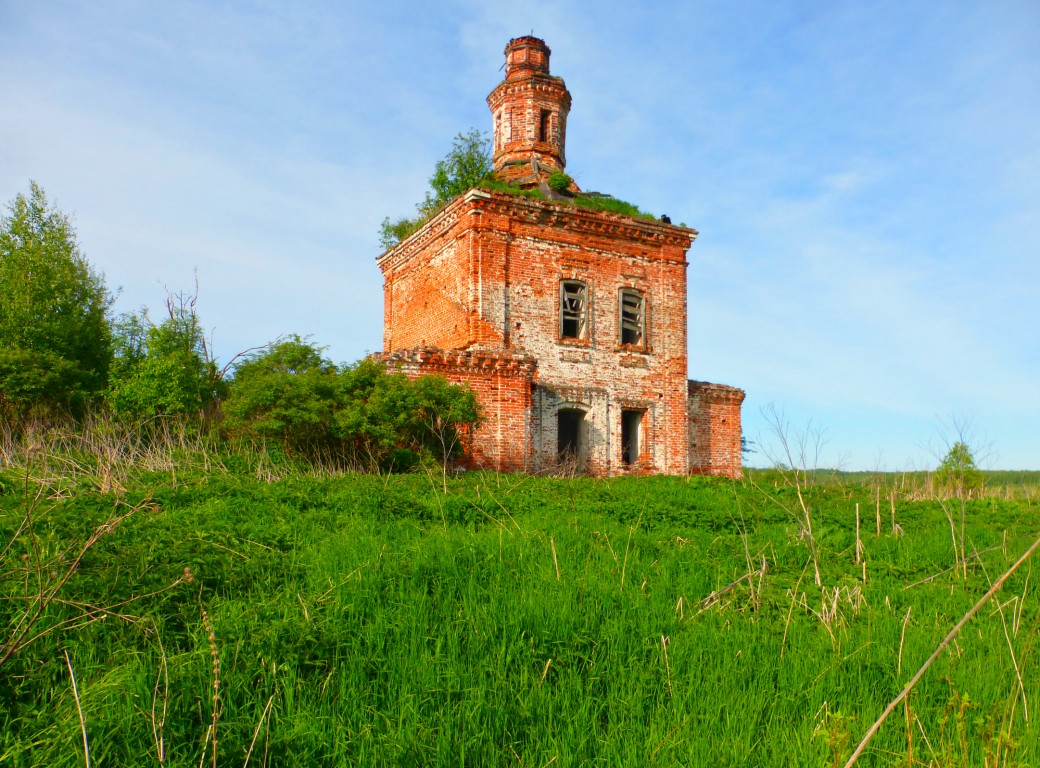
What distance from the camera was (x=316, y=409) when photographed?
13.0m

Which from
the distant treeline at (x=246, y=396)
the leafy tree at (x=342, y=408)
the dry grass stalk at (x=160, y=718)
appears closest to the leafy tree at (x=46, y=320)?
the distant treeline at (x=246, y=396)

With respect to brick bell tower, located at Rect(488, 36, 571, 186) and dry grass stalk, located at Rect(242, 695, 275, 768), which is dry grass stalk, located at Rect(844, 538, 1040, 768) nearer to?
dry grass stalk, located at Rect(242, 695, 275, 768)

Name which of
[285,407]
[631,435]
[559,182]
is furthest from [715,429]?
[285,407]

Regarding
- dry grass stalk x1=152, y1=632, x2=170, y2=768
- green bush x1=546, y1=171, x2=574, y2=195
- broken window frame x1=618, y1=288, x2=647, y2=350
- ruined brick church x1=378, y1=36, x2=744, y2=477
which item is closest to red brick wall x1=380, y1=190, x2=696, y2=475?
ruined brick church x1=378, y1=36, x2=744, y2=477

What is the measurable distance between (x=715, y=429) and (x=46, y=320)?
19.8 metres

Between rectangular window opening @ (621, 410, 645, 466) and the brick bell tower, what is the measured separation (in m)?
7.75

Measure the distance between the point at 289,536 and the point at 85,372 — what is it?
15.6 meters

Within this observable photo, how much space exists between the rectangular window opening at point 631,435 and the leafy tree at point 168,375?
1045 centimetres

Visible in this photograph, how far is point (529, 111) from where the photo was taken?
2214 cm

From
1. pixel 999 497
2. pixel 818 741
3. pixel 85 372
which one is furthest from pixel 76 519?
pixel 999 497

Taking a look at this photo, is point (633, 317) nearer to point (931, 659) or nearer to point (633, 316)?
point (633, 316)

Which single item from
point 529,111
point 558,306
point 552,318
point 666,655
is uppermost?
point 529,111

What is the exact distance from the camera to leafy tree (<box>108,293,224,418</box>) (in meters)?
14.4

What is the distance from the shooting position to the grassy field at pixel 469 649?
11.7 feet
